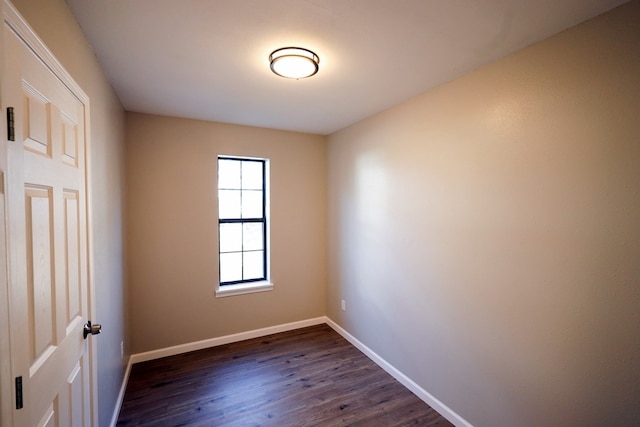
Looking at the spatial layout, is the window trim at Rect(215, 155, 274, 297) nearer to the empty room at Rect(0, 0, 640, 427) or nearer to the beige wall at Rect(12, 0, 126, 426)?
the empty room at Rect(0, 0, 640, 427)

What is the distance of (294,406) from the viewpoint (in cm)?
220

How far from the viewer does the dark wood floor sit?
2.07 meters

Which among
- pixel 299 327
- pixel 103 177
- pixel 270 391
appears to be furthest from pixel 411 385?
pixel 103 177

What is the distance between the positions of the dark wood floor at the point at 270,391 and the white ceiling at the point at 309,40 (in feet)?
8.21

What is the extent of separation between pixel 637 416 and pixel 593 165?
3.76ft

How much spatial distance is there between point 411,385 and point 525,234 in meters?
1.62

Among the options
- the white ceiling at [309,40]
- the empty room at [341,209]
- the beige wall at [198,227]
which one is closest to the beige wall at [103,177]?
the empty room at [341,209]

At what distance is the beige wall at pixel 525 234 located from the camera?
50.8 inches

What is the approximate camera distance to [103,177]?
1.85 metres

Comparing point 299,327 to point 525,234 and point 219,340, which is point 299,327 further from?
point 525,234

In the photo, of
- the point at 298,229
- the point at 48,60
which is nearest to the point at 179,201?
the point at 298,229

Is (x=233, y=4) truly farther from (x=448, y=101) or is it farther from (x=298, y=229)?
(x=298, y=229)

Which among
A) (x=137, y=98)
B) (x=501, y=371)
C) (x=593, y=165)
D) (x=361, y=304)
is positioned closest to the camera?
(x=593, y=165)

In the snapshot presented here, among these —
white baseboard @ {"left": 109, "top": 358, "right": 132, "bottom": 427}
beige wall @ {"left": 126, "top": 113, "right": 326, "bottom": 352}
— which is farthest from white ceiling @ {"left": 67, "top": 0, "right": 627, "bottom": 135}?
white baseboard @ {"left": 109, "top": 358, "right": 132, "bottom": 427}
